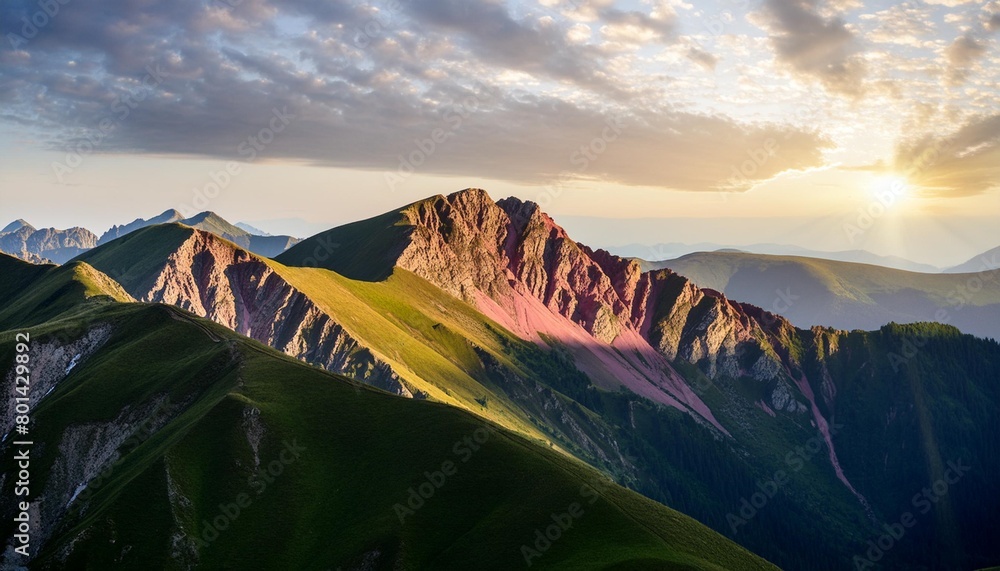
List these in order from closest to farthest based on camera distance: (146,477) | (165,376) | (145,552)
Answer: (145,552)
(146,477)
(165,376)

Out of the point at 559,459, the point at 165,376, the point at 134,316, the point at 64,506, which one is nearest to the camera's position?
the point at 64,506

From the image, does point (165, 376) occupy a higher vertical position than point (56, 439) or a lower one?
higher

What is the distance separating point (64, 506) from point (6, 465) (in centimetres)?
1555

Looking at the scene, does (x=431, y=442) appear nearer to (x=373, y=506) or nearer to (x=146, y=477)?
(x=373, y=506)

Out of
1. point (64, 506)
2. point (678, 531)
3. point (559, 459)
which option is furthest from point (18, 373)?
point (678, 531)

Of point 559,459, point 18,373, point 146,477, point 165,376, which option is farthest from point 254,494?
point 18,373

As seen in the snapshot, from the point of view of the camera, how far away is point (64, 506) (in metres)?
130

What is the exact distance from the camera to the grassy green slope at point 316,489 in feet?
359

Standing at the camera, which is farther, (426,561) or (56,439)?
(56,439)

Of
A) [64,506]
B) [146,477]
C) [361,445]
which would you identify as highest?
[361,445]

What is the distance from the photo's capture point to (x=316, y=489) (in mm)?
125312

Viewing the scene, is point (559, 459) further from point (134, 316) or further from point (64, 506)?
point (134, 316)

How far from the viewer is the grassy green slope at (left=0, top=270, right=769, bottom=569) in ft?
359

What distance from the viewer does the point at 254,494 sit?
12225 cm
